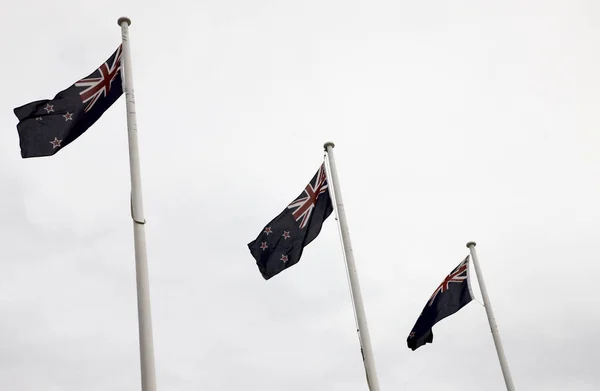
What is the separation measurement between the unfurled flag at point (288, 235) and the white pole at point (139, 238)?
15.5 feet

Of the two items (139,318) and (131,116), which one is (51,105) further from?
(139,318)

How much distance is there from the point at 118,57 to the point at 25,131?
2.35 meters

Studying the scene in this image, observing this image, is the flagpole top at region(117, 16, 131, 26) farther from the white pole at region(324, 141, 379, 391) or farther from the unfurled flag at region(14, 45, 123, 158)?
the white pole at region(324, 141, 379, 391)

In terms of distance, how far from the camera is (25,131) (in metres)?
12.5

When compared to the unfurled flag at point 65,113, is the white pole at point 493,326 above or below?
below

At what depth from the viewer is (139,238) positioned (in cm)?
1091

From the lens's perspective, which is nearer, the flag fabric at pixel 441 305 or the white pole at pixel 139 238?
the white pole at pixel 139 238

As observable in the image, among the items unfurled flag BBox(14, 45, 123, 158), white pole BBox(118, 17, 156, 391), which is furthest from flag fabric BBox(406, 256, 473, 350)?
unfurled flag BBox(14, 45, 123, 158)

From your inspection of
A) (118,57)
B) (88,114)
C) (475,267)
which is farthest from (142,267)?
(475,267)

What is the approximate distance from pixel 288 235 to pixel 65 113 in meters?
5.73

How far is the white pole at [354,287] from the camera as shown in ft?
45.5

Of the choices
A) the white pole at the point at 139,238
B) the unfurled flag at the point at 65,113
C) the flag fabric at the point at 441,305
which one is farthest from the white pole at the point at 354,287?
the flag fabric at the point at 441,305

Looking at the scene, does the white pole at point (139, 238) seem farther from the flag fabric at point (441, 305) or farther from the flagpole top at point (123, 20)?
the flag fabric at point (441, 305)

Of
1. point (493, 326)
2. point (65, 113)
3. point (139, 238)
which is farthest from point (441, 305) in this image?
point (65, 113)
